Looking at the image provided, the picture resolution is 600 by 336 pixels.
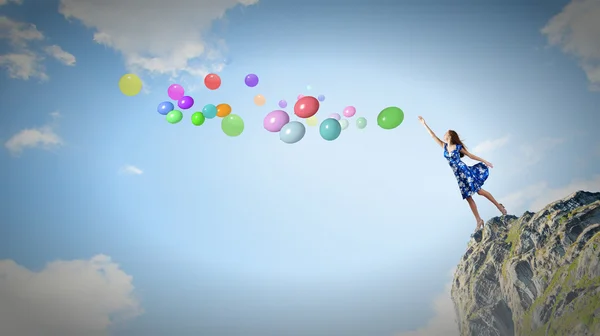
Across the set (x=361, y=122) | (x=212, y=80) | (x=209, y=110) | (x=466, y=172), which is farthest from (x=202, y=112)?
(x=466, y=172)

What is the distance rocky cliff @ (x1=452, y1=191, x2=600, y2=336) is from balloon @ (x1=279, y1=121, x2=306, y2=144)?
19.9 feet

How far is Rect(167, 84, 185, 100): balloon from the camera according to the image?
6.73 metres

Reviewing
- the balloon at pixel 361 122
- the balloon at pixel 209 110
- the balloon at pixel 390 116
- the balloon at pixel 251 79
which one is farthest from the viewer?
the balloon at pixel 251 79

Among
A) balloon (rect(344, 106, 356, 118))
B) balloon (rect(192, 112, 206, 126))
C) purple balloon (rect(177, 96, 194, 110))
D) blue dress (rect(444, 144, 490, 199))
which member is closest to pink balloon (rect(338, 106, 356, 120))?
balloon (rect(344, 106, 356, 118))

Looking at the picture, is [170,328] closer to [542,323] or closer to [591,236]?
[542,323]

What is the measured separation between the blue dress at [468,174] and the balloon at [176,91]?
16.5ft

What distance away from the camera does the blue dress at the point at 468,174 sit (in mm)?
5383

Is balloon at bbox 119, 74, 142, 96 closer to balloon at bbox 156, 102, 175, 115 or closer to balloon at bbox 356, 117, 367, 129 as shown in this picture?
balloon at bbox 156, 102, 175, 115

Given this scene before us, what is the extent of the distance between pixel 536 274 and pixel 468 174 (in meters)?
5.57

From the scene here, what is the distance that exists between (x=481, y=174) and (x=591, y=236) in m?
4.22

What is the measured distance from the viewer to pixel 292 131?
5.70m

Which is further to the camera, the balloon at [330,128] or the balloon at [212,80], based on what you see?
the balloon at [212,80]

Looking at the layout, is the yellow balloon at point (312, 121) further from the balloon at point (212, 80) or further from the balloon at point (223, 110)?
the balloon at point (212, 80)

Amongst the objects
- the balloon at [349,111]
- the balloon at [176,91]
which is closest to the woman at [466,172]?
the balloon at [349,111]
